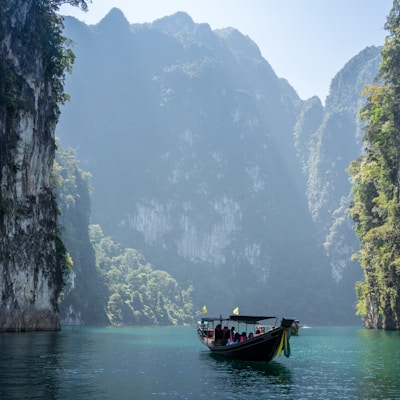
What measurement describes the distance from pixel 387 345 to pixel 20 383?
97.9 ft

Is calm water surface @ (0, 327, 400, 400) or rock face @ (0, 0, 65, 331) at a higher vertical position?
rock face @ (0, 0, 65, 331)

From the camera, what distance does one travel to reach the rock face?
45.9 meters

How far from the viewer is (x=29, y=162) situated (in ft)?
170

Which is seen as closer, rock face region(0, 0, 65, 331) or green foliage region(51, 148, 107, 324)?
rock face region(0, 0, 65, 331)

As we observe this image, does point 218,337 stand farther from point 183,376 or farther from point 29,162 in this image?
point 29,162

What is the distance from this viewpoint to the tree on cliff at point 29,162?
4603 cm

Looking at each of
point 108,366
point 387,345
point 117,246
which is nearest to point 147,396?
point 108,366

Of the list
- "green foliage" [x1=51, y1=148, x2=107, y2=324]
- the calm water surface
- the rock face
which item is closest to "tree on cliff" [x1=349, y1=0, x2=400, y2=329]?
the calm water surface

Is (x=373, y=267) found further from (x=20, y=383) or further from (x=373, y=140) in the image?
(x=20, y=383)

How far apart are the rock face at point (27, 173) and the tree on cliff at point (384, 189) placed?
36491 mm

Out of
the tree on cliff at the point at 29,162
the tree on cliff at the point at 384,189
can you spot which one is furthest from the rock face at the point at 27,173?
the tree on cliff at the point at 384,189

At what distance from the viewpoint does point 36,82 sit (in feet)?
176

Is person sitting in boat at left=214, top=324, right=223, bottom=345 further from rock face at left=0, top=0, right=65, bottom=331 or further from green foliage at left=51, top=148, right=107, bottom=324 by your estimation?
green foliage at left=51, top=148, right=107, bottom=324

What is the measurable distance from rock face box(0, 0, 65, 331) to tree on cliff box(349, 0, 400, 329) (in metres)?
36.5
